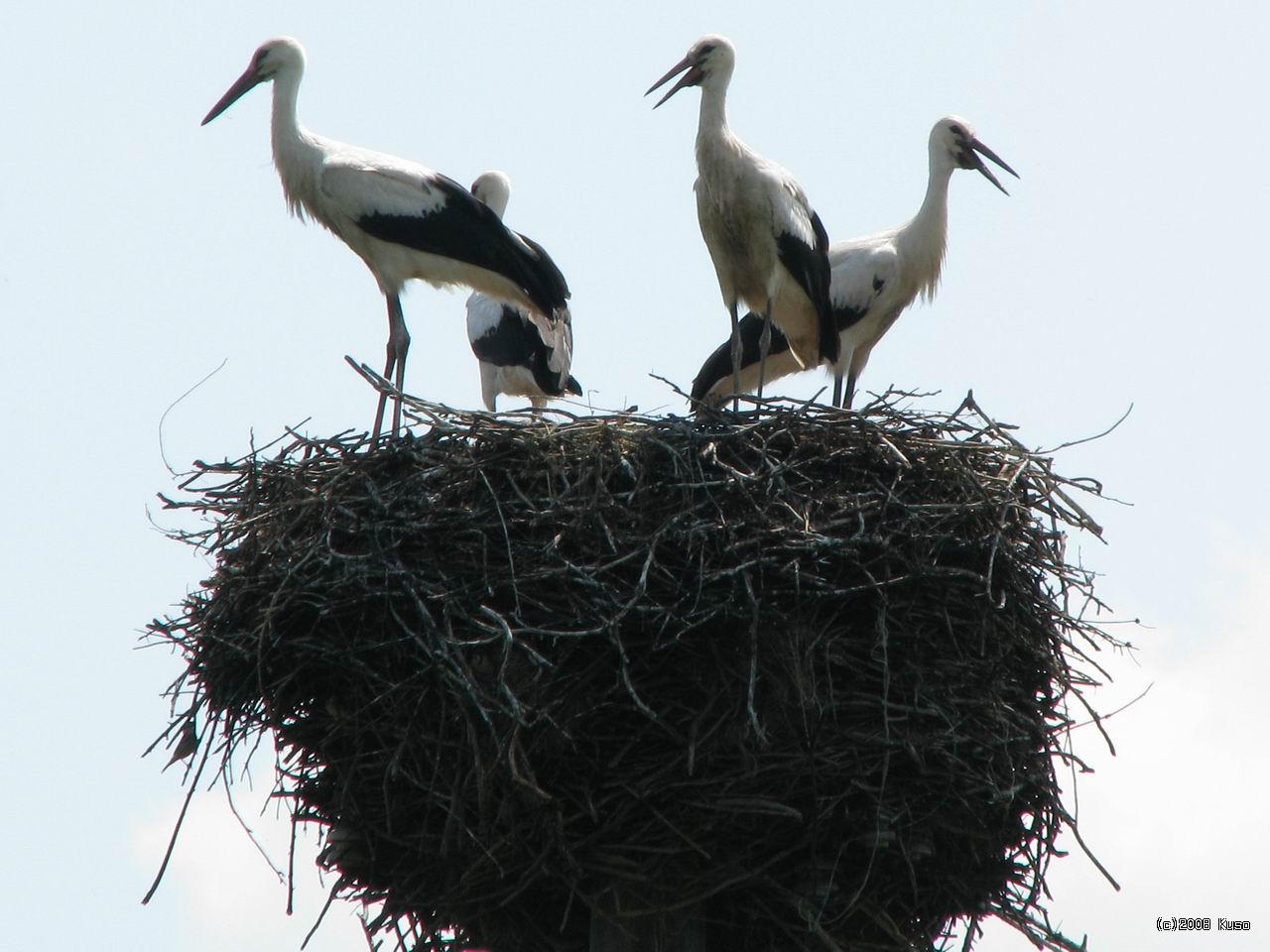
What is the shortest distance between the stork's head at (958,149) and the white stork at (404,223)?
206 centimetres

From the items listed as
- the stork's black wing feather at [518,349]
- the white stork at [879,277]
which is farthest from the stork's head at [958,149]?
the stork's black wing feather at [518,349]

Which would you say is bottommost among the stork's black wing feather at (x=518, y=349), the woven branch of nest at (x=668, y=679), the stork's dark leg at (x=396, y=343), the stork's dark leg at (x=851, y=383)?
the woven branch of nest at (x=668, y=679)

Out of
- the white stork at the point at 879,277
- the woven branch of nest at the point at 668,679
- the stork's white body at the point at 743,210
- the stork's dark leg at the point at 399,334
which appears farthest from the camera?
the white stork at the point at 879,277

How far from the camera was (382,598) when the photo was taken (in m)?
5.41

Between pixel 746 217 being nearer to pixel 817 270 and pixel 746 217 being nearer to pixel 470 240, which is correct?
pixel 817 270

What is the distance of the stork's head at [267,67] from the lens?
8211mm

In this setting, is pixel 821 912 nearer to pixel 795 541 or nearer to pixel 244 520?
pixel 795 541

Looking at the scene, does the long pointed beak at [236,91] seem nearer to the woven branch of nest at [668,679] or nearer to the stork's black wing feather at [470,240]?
the stork's black wing feather at [470,240]

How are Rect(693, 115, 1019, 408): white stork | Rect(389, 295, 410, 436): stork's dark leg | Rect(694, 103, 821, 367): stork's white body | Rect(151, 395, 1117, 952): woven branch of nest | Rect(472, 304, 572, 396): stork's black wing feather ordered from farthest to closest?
Rect(472, 304, 572, 396): stork's black wing feather, Rect(693, 115, 1019, 408): white stork, Rect(389, 295, 410, 436): stork's dark leg, Rect(694, 103, 821, 367): stork's white body, Rect(151, 395, 1117, 952): woven branch of nest

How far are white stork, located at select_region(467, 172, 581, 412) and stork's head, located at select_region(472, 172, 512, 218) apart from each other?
60 cm

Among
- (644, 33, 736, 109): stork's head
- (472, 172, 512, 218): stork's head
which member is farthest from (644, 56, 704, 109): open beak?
(472, 172, 512, 218): stork's head

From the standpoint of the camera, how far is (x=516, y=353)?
9391mm

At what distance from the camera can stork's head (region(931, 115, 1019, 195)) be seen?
29.5ft

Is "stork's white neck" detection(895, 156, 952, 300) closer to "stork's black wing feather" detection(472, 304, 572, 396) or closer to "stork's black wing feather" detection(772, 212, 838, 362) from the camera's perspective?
"stork's black wing feather" detection(772, 212, 838, 362)
